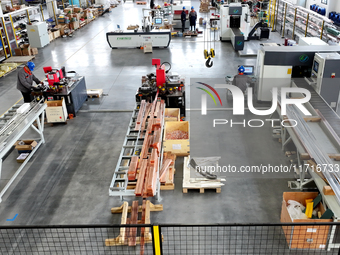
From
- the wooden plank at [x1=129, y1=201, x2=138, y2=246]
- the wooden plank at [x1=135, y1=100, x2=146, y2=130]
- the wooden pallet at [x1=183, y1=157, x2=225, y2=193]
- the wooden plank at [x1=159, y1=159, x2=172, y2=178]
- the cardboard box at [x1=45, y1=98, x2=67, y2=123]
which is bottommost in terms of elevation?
the wooden plank at [x1=129, y1=201, x2=138, y2=246]

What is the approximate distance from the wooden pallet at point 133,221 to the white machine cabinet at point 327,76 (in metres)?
5.34

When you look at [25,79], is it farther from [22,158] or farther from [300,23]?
[300,23]

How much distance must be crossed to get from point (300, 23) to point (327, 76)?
9994mm

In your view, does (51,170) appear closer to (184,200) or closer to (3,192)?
(3,192)

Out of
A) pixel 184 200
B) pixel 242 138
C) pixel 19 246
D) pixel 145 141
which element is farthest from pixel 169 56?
pixel 19 246

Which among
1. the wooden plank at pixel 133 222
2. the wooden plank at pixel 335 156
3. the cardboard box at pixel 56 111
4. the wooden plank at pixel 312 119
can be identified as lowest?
the wooden plank at pixel 133 222

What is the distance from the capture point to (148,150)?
7.36m

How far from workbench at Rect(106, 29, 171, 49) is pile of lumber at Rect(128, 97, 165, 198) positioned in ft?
27.7

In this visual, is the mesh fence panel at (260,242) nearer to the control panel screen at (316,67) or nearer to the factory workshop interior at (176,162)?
the factory workshop interior at (176,162)

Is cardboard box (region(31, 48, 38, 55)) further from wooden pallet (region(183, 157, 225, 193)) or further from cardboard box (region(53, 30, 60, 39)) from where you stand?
wooden pallet (region(183, 157, 225, 193))

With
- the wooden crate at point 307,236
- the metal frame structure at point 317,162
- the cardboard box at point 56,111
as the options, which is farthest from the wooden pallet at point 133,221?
the cardboard box at point 56,111

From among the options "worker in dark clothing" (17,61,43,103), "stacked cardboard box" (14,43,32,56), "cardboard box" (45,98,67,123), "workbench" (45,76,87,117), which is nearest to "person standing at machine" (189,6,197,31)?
"stacked cardboard box" (14,43,32,56)

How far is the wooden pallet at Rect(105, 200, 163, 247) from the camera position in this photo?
5648 millimetres

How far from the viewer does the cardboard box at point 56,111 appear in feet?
31.2
